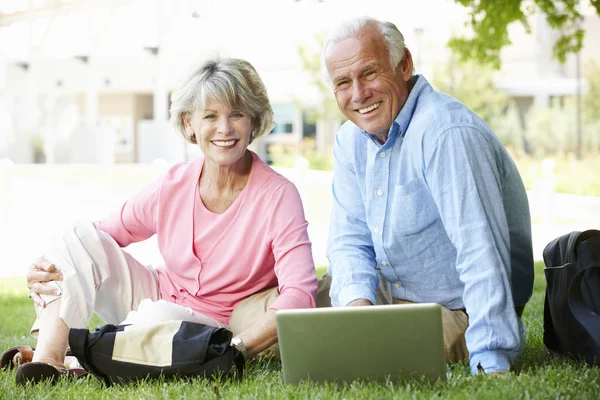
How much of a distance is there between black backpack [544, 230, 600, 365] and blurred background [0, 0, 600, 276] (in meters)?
14.4

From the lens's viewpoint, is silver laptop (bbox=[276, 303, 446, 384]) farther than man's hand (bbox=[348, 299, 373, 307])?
No

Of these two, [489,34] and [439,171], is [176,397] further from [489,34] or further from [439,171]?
[489,34]

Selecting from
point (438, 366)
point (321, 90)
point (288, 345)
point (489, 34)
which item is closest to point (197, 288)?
point (288, 345)

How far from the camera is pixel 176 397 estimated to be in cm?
326

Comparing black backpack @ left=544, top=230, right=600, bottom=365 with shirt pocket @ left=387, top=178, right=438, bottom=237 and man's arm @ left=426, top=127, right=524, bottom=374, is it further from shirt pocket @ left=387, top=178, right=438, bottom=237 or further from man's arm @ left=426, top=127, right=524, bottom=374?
shirt pocket @ left=387, top=178, right=438, bottom=237

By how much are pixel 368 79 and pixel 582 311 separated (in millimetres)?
Result: 1248

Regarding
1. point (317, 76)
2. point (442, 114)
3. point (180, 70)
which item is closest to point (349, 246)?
point (442, 114)

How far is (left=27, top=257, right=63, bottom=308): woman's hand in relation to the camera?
394cm

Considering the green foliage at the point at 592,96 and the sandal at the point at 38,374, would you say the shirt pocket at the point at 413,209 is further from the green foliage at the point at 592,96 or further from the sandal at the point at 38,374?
the green foliage at the point at 592,96

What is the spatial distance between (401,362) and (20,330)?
3.82 meters

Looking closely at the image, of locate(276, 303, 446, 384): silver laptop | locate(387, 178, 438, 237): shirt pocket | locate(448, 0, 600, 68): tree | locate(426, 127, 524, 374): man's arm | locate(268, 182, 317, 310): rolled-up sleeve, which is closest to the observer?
locate(276, 303, 446, 384): silver laptop

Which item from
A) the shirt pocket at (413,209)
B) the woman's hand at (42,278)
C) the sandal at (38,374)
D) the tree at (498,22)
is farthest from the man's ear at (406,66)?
the tree at (498,22)

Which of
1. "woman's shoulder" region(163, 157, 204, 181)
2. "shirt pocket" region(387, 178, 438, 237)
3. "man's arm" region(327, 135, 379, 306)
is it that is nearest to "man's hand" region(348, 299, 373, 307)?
"man's arm" region(327, 135, 379, 306)

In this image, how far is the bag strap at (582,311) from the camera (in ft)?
11.0
